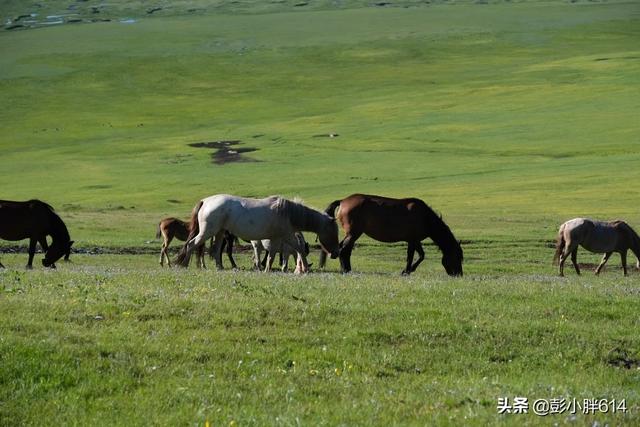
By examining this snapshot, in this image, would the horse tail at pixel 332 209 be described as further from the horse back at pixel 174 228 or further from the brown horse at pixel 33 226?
the horse back at pixel 174 228

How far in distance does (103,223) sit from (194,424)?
110 ft

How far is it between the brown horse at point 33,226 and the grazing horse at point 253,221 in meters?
3.82

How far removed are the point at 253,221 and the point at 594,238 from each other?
431 inches

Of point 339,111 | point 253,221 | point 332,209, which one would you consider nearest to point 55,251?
point 253,221

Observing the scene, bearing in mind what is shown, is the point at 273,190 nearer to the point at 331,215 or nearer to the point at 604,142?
the point at 604,142

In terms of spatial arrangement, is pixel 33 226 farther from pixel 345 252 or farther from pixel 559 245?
pixel 559 245

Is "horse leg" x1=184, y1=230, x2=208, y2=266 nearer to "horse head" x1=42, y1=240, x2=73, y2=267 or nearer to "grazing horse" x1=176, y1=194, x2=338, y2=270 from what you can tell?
"grazing horse" x1=176, y1=194, x2=338, y2=270

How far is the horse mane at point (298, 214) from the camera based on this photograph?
74.9 feet

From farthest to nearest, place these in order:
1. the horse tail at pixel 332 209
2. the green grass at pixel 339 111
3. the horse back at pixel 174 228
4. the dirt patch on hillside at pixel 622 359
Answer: the green grass at pixel 339 111, the horse back at pixel 174 228, the horse tail at pixel 332 209, the dirt patch on hillside at pixel 622 359

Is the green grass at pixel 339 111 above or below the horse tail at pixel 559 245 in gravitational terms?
below

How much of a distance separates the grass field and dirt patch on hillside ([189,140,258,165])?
4.28 ft

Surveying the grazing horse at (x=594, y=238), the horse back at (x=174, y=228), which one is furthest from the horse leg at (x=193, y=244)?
the grazing horse at (x=594, y=238)

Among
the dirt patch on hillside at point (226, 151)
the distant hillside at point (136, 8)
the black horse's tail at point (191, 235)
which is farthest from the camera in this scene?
the distant hillside at point (136, 8)

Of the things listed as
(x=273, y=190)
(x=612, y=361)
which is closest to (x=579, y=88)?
(x=273, y=190)
